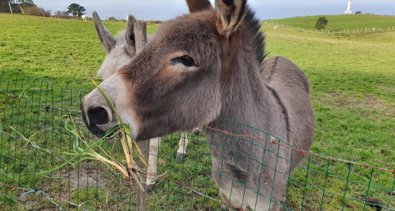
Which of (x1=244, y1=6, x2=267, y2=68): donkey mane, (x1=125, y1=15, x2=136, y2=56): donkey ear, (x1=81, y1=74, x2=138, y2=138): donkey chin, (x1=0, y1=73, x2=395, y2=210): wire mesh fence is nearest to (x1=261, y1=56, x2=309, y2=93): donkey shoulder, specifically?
(x1=0, y1=73, x2=395, y2=210): wire mesh fence

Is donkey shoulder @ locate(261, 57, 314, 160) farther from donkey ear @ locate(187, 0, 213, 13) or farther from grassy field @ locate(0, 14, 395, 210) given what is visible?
donkey ear @ locate(187, 0, 213, 13)

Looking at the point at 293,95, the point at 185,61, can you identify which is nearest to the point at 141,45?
the point at 185,61

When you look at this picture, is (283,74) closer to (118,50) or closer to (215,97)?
(118,50)

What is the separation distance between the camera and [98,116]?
1.94 metres

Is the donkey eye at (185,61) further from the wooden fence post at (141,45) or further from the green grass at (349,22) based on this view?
the green grass at (349,22)

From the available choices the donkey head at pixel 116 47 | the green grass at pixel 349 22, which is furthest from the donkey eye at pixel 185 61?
the green grass at pixel 349 22

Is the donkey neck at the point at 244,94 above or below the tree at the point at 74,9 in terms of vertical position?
below

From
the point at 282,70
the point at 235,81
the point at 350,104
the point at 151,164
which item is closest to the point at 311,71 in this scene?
the point at 350,104

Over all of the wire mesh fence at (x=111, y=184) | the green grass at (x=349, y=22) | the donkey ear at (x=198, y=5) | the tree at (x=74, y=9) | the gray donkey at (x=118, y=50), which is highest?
the green grass at (x=349, y=22)

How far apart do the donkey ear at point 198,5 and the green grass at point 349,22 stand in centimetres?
5459

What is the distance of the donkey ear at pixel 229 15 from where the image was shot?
77.3 inches

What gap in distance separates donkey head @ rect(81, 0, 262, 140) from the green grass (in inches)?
2166

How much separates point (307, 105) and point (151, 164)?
1818 millimetres

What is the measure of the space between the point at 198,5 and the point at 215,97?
0.81m
